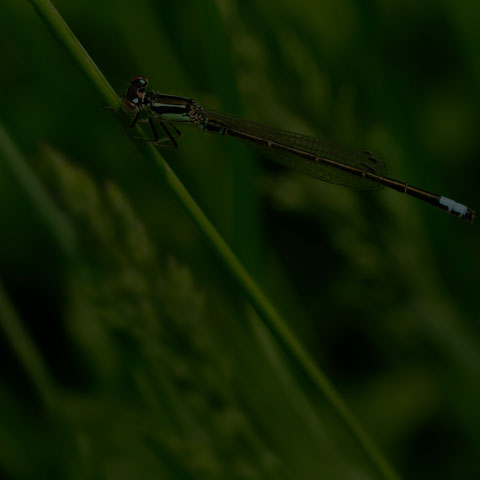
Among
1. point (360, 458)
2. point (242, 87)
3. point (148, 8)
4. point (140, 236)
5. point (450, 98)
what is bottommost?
point (360, 458)

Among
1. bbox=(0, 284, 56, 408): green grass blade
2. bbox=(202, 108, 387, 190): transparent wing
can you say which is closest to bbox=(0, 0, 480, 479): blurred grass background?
bbox=(0, 284, 56, 408): green grass blade

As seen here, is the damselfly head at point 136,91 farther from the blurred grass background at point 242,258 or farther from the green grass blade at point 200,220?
the green grass blade at point 200,220

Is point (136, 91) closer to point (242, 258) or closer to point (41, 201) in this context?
point (41, 201)

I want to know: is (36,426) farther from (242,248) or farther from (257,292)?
(257,292)

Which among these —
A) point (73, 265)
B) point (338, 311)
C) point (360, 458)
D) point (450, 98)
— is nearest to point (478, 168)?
point (450, 98)

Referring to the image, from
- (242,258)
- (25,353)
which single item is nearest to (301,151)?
(242,258)

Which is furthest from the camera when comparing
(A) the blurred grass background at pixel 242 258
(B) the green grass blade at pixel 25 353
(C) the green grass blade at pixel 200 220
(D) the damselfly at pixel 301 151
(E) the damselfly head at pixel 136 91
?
(D) the damselfly at pixel 301 151

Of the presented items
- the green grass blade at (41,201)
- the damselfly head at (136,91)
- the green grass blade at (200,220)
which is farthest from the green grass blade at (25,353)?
the green grass blade at (200,220)

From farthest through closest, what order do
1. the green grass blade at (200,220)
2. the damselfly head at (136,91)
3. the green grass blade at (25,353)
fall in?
the damselfly head at (136,91) < the green grass blade at (25,353) < the green grass blade at (200,220)
